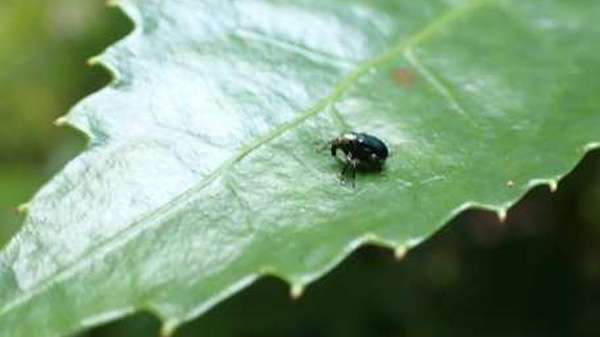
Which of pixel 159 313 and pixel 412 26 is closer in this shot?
pixel 159 313

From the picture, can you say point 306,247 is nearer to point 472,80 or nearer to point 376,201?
point 376,201

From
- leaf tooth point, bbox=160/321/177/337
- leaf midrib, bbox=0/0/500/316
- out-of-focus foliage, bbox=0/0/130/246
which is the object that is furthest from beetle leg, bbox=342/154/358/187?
out-of-focus foliage, bbox=0/0/130/246

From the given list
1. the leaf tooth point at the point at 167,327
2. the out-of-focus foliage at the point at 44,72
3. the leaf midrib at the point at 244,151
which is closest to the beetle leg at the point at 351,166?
the leaf midrib at the point at 244,151

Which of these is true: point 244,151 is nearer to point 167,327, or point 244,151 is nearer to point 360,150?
point 360,150

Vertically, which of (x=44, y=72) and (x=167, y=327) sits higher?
(x=167, y=327)

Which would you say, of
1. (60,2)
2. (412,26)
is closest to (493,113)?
(412,26)

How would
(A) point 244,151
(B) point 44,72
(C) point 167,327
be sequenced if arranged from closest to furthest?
(C) point 167,327 < (A) point 244,151 < (B) point 44,72

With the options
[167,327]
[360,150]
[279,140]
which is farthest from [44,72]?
[167,327]
